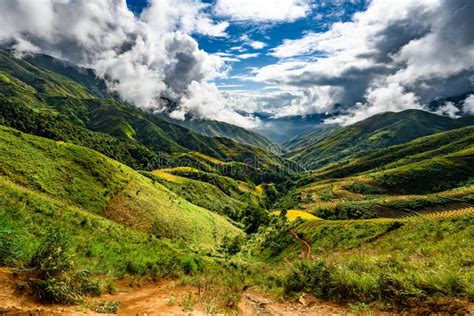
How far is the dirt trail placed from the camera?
6777mm

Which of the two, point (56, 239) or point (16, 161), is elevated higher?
point (16, 161)

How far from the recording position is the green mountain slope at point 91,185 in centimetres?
3981

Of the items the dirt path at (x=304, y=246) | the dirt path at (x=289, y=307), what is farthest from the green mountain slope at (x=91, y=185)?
the dirt path at (x=289, y=307)

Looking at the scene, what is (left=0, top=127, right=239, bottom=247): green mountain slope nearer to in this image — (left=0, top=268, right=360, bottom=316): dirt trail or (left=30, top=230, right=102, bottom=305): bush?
(left=0, top=268, right=360, bottom=316): dirt trail

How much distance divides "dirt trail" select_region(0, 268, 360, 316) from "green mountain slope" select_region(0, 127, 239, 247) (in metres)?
30.7

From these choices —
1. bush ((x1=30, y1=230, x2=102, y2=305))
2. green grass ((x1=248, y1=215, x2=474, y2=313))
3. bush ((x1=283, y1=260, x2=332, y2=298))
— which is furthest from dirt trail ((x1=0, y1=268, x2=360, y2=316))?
green grass ((x1=248, y1=215, x2=474, y2=313))

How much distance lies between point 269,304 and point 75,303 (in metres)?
6.99

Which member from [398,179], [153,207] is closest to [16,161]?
[153,207]

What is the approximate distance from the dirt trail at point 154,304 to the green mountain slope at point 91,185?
30.7 meters

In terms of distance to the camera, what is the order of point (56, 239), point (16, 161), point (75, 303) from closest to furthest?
point (75, 303) < point (56, 239) < point (16, 161)

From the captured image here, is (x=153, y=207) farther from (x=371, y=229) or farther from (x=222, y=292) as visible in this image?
(x=222, y=292)

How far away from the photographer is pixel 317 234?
47.2 m

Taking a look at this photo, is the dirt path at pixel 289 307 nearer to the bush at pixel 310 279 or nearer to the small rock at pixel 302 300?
the small rock at pixel 302 300

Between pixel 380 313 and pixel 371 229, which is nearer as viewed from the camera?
pixel 380 313
